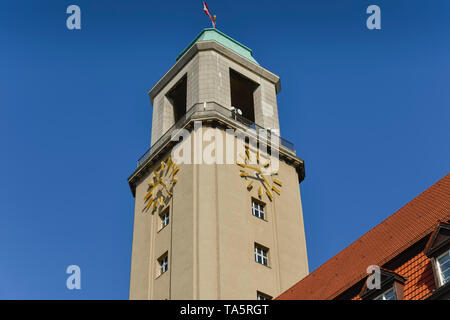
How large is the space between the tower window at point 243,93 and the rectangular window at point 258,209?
29.9 ft

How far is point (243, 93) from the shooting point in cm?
4594

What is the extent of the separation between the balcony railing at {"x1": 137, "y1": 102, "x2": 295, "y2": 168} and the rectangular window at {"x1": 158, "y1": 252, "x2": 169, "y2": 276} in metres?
6.19

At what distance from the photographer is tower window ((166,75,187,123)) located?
4434 centimetres

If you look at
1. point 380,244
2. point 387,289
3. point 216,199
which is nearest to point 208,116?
point 216,199

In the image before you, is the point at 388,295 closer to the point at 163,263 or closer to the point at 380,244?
the point at 380,244

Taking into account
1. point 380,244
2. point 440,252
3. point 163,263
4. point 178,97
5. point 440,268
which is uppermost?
point 178,97

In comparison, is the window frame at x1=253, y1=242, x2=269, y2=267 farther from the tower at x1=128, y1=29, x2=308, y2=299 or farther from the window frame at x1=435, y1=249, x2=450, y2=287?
the window frame at x1=435, y1=249, x2=450, y2=287

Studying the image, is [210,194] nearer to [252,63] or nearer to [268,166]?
[268,166]

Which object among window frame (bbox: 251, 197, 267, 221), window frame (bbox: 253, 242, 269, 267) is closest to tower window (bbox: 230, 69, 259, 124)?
window frame (bbox: 251, 197, 267, 221)

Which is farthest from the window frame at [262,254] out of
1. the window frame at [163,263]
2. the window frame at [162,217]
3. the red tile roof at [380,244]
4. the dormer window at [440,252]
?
the dormer window at [440,252]

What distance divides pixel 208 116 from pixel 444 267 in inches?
785

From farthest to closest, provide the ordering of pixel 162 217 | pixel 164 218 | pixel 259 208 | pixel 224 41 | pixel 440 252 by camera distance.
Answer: pixel 224 41 → pixel 162 217 → pixel 164 218 → pixel 259 208 → pixel 440 252
